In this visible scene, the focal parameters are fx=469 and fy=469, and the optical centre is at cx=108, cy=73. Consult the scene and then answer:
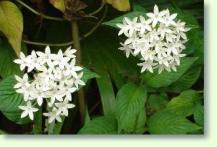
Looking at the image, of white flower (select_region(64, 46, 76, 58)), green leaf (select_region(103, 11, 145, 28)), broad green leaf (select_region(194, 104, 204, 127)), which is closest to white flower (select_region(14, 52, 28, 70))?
white flower (select_region(64, 46, 76, 58))

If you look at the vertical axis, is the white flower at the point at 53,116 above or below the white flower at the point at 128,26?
below

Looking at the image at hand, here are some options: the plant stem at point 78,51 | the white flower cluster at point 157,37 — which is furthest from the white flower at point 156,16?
the plant stem at point 78,51

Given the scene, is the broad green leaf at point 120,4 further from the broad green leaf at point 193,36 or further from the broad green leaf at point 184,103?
the broad green leaf at point 184,103

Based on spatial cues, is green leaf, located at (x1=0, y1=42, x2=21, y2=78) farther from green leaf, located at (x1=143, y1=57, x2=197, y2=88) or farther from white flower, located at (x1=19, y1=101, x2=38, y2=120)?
green leaf, located at (x1=143, y1=57, x2=197, y2=88)

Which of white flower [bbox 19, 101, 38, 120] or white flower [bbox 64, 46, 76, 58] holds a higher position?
white flower [bbox 64, 46, 76, 58]

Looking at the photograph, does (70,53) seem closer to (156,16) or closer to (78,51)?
(78,51)

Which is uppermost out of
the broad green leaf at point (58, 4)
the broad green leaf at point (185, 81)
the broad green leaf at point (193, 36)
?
the broad green leaf at point (58, 4)
